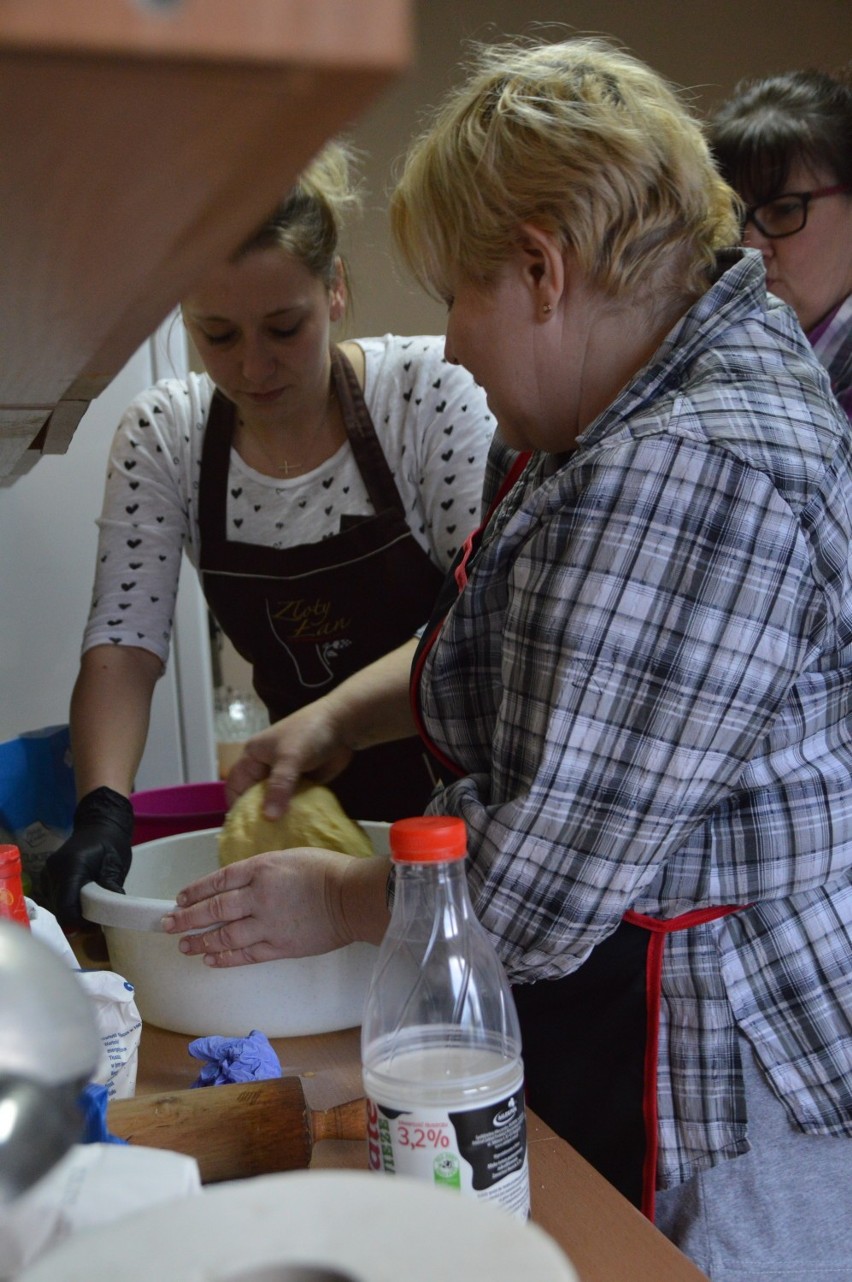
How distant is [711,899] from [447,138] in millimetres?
686

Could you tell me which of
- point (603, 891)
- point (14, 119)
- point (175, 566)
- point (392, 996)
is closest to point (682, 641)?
point (603, 891)

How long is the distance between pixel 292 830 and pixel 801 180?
3.71 feet

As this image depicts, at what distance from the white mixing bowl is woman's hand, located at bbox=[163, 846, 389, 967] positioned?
1.2 inches

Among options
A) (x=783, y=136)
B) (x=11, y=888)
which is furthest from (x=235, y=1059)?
(x=783, y=136)

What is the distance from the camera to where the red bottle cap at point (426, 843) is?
684mm

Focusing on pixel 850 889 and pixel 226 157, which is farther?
pixel 850 889

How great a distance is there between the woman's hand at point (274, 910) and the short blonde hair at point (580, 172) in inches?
21.6

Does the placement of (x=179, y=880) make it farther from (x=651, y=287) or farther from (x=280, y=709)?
(x=651, y=287)

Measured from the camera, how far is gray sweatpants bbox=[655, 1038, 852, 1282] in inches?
36.2

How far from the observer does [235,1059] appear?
94 cm

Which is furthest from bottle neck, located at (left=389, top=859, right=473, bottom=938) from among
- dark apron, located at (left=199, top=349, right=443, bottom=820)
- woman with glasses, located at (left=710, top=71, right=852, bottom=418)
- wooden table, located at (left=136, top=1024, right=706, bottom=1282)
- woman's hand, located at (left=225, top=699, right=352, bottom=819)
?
woman with glasses, located at (left=710, top=71, right=852, bottom=418)

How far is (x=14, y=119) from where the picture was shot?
1.02ft

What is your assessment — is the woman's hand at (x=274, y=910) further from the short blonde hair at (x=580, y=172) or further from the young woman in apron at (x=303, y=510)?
the young woman in apron at (x=303, y=510)

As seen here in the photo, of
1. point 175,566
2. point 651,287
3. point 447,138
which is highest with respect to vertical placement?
point 447,138
